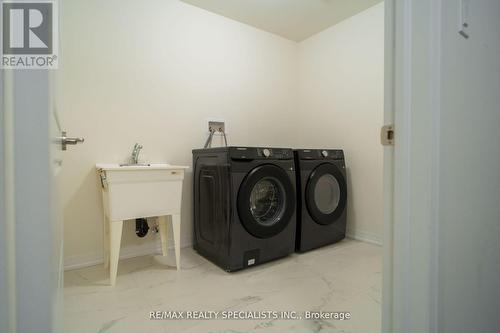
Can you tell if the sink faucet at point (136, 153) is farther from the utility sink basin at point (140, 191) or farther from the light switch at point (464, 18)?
the light switch at point (464, 18)

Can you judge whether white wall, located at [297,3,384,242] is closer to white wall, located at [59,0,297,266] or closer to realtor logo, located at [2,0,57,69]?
white wall, located at [59,0,297,266]

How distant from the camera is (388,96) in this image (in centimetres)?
60

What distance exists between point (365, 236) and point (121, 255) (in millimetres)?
A: 2019

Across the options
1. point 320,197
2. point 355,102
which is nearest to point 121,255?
point 320,197

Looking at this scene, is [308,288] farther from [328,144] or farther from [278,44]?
[278,44]

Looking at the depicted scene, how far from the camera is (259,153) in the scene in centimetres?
172

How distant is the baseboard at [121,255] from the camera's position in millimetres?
1700

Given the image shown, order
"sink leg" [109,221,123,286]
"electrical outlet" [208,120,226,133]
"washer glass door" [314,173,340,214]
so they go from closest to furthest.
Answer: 1. "sink leg" [109,221,123,286]
2. "washer glass door" [314,173,340,214]
3. "electrical outlet" [208,120,226,133]

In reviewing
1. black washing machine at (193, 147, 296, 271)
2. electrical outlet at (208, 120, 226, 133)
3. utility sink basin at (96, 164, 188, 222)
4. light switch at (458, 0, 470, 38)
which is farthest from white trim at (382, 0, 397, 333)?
electrical outlet at (208, 120, 226, 133)

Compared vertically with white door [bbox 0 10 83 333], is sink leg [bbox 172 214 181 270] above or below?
below

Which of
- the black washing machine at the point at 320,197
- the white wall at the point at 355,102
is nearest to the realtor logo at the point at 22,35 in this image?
the black washing machine at the point at 320,197

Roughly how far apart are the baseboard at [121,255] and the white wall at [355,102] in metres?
1.61

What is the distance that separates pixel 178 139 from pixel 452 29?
185 cm

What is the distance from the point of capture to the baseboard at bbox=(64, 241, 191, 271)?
1700mm
